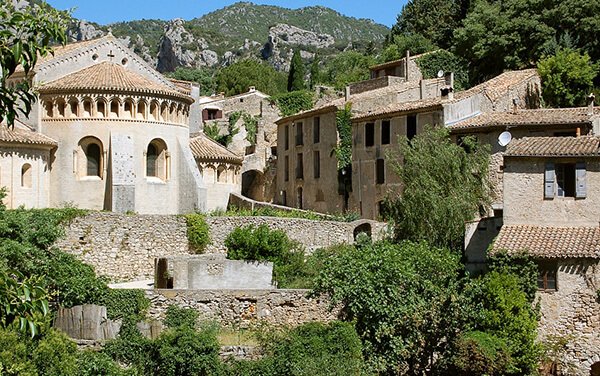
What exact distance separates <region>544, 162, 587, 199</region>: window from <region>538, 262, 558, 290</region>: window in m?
2.50

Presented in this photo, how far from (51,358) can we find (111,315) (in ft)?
13.9

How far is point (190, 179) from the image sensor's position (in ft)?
135

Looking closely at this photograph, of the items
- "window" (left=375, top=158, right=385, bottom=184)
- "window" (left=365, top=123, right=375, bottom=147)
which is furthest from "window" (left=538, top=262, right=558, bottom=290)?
"window" (left=365, top=123, right=375, bottom=147)

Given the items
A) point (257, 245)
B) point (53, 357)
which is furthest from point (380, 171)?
point (53, 357)

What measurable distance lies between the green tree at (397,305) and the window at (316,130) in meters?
21.4

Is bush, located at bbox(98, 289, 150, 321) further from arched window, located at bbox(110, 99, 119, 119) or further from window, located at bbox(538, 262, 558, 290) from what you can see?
arched window, located at bbox(110, 99, 119, 119)

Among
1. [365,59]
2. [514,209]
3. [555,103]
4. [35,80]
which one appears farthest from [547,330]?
[365,59]

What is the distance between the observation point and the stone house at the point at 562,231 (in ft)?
91.3

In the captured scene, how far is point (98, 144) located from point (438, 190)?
14.4m

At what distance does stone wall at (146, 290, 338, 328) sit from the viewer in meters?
27.7

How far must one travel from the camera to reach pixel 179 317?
89.1 ft

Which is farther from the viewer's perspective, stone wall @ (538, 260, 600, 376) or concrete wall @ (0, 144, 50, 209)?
concrete wall @ (0, 144, 50, 209)

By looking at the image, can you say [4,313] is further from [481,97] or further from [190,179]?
[481,97]

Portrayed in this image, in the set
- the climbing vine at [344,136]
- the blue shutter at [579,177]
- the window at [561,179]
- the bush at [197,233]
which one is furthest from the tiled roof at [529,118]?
the bush at [197,233]
